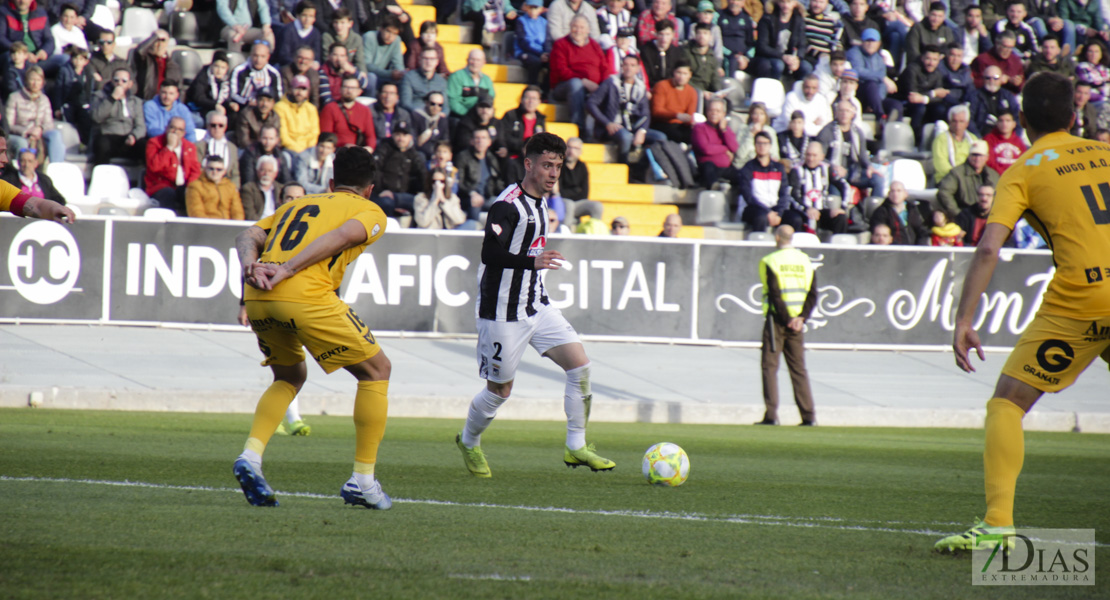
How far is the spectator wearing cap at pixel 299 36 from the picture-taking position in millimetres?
19422

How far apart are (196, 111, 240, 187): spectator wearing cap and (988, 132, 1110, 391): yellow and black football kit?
45.6 feet

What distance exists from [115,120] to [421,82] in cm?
477

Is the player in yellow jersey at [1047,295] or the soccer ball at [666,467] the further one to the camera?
the soccer ball at [666,467]

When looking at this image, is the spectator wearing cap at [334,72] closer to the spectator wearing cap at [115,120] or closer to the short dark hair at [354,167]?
the spectator wearing cap at [115,120]

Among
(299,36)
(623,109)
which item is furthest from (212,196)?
(623,109)

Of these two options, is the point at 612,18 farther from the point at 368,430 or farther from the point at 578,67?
the point at 368,430

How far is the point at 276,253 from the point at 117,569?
2.28 metres

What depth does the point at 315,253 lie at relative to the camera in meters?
6.38

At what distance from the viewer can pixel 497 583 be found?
14.9ft

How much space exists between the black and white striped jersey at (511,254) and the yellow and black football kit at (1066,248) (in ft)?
12.1

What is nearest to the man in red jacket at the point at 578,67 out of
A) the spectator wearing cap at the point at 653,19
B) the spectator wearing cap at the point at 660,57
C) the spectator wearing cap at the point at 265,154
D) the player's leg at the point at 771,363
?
the spectator wearing cap at the point at 660,57

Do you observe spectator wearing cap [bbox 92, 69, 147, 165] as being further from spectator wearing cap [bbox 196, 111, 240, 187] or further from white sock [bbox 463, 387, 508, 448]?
white sock [bbox 463, 387, 508, 448]

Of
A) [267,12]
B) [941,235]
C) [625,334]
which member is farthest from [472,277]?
[941,235]

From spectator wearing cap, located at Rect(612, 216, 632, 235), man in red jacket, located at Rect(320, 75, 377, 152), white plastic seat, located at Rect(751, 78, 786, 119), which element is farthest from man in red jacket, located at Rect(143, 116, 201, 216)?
white plastic seat, located at Rect(751, 78, 786, 119)
